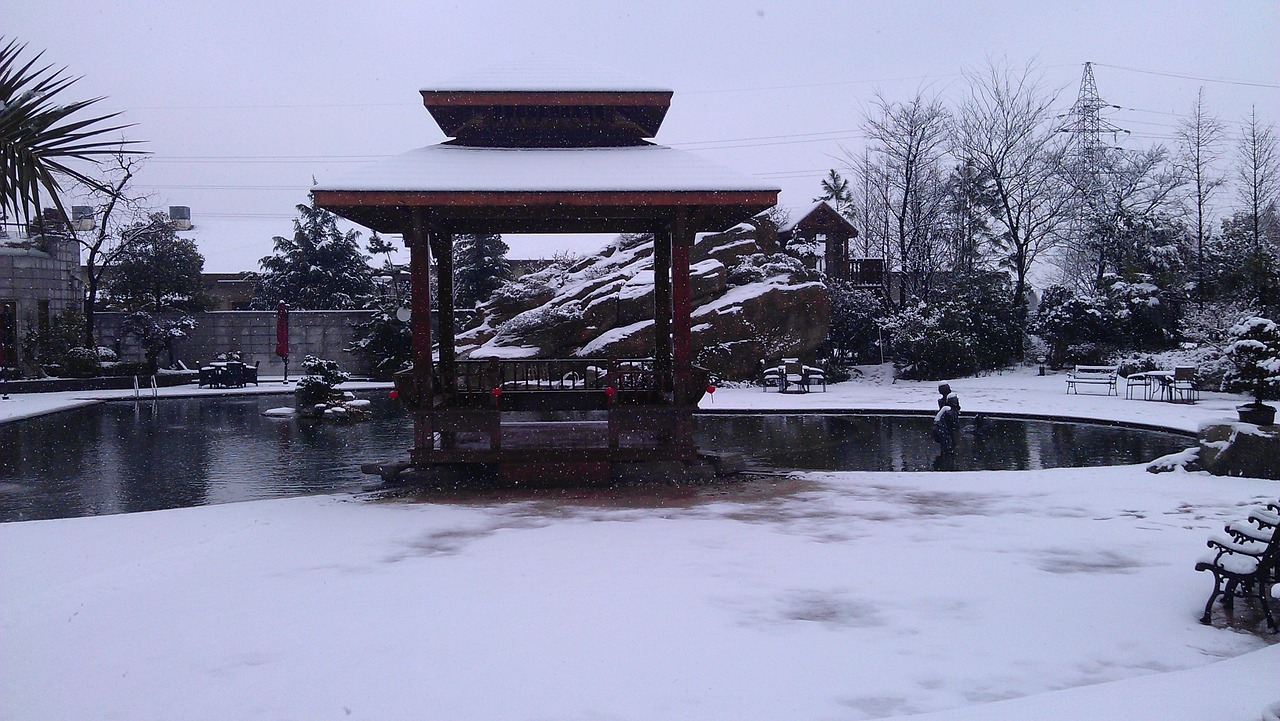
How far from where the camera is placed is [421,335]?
1023 cm

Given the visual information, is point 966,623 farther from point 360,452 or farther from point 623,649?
point 360,452

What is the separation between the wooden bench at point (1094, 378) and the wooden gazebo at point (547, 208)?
14.4 m

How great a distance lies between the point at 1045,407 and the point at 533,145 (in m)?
13.5

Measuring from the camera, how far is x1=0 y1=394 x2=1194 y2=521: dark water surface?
1088 centimetres

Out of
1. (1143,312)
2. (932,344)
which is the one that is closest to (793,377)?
(932,344)

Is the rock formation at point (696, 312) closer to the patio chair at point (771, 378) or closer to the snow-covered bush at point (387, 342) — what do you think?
the patio chair at point (771, 378)

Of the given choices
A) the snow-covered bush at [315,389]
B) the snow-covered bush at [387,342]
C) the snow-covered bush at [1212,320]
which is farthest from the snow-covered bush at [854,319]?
the snow-covered bush at [315,389]

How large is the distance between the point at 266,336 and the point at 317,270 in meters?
4.06

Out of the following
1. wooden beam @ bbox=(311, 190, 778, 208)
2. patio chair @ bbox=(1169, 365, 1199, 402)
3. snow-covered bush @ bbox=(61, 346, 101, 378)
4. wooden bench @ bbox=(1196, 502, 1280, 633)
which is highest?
wooden beam @ bbox=(311, 190, 778, 208)

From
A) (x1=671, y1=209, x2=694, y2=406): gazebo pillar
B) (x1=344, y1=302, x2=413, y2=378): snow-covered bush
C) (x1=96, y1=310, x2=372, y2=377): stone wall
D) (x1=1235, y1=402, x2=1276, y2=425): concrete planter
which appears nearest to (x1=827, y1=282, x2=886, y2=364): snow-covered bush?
(x1=344, y1=302, x2=413, y2=378): snow-covered bush

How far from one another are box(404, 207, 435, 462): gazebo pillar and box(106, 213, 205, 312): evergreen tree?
83.9 feet

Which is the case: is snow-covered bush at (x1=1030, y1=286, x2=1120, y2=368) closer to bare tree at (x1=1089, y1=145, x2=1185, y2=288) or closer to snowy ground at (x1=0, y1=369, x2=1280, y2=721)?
bare tree at (x1=1089, y1=145, x2=1185, y2=288)

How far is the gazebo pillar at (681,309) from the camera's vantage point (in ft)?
33.9

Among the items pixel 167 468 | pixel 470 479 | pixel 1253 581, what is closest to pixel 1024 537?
pixel 1253 581
